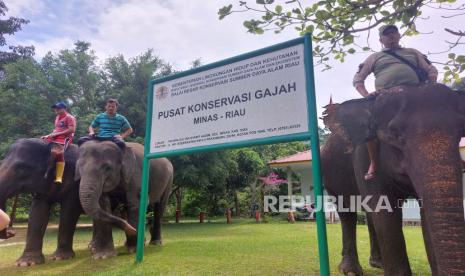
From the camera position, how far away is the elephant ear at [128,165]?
7.35 metres

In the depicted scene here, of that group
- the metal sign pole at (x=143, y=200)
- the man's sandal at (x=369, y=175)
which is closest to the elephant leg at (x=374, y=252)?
the man's sandal at (x=369, y=175)

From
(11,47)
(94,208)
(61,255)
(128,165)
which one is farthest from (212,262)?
(11,47)

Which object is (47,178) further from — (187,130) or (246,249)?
(246,249)

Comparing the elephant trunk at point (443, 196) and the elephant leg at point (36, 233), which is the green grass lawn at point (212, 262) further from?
the elephant trunk at point (443, 196)

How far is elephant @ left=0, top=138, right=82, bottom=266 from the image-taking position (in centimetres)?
666

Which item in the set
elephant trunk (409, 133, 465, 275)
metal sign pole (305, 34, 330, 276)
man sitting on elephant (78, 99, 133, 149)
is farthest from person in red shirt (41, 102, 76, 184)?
elephant trunk (409, 133, 465, 275)

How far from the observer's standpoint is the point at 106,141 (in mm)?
7207

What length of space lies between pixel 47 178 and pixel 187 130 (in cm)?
305

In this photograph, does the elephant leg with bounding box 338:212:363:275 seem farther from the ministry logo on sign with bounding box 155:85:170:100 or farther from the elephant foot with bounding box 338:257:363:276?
the ministry logo on sign with bounding box 155:85:170:100

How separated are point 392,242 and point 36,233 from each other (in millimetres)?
5961

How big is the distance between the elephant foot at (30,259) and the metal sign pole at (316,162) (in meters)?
4.99

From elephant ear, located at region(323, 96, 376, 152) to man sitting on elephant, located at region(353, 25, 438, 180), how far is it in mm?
375

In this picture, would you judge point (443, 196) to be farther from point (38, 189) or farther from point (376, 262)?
point (38, 189)

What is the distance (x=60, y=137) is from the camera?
739cm
